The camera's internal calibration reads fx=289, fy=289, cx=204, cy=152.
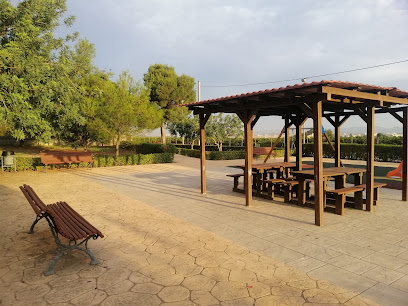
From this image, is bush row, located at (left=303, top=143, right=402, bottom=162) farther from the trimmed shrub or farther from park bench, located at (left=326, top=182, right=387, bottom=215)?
park bench, located at (left=326, top=182, right=387, bottom=215)

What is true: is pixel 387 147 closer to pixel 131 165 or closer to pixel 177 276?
pixel 131 165

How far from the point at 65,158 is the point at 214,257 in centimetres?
1224

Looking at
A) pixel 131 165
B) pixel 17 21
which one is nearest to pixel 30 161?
pixel 131 165

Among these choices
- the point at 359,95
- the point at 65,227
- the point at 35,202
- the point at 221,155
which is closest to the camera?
the point at 65,227

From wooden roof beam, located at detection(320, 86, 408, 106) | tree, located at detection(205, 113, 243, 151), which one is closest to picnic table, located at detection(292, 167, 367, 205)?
wooden roof beam, located at detection(320, 86, 408, 106)

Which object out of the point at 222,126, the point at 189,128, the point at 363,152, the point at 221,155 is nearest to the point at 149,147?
the point at 189,128

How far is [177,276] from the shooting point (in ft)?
11.5

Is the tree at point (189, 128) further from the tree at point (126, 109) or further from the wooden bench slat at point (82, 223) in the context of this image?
the wooden bench slat at point (82, 223)

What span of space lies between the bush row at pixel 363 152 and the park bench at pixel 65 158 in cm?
1756

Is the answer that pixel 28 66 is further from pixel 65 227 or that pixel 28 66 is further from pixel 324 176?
pixel 324 176

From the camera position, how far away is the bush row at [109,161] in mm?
14141

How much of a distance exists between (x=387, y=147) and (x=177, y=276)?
66.0 ft

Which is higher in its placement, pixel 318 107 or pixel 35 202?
pixel 318 107

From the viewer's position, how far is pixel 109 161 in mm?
16562
